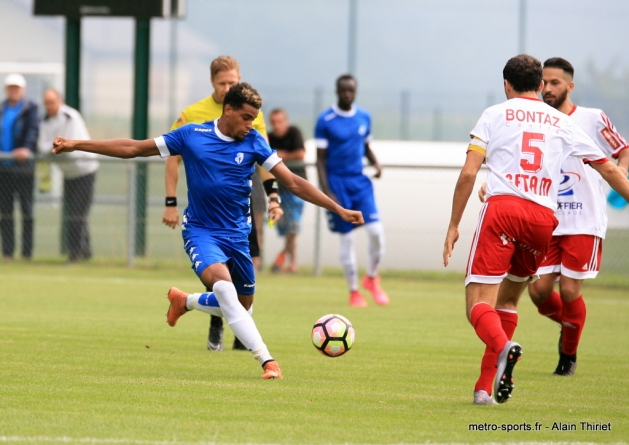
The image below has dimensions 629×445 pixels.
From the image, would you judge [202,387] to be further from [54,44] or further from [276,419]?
Answer: [54,44]

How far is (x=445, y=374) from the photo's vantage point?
7.80 meters

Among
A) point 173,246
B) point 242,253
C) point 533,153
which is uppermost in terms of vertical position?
point 533,153

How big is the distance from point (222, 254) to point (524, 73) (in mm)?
2328

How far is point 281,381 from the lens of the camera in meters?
7.04

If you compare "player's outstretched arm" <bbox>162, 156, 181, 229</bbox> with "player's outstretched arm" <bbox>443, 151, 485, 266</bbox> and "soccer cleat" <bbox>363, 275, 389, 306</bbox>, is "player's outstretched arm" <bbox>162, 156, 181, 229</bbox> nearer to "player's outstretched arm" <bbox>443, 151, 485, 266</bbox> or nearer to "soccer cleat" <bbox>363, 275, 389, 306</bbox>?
"player's outstretched arm" <bbox>443, 151, 485, 266</bbox>

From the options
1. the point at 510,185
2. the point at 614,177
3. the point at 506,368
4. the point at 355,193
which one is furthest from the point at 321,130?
the point at 506,368

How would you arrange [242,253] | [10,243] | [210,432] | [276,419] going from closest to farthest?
[210,432] < [276,419] < [242,253] < [10,243]

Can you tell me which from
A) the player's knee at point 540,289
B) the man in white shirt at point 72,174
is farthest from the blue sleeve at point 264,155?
the man in white shirt at point 72,174

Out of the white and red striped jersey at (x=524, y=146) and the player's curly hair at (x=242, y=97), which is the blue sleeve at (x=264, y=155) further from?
the white and red striped jersey at (x=524, y=146)

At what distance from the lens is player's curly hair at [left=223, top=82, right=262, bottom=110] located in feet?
23.2

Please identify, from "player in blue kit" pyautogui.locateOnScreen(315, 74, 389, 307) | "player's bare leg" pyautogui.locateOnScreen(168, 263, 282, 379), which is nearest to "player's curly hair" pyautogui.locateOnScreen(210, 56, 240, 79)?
"player's bare leg" pyautogui.locateOnScreen(168, 263, 282, 379)

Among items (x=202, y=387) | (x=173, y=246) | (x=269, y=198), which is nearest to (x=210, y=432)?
(x=202, y=387)

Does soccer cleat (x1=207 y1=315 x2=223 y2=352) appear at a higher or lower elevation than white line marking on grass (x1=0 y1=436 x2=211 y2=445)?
lower

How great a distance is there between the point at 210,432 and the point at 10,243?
12.0m
